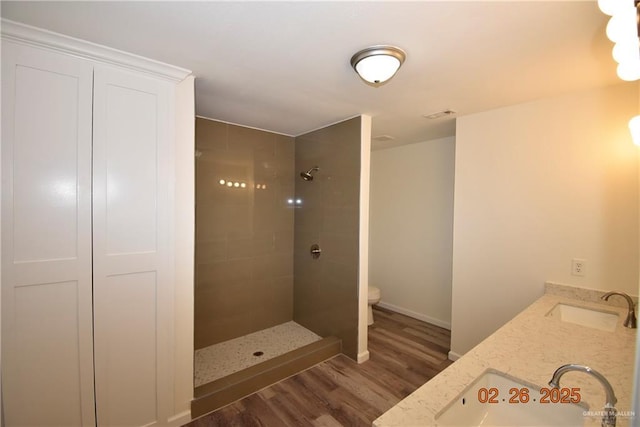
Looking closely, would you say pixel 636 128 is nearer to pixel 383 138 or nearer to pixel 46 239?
pixel 383 138

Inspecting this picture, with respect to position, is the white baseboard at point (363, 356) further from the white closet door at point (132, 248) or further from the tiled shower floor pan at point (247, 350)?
the white closet door at point (132, 248)

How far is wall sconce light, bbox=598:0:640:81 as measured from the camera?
2.73 feet

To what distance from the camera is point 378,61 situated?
1516mm

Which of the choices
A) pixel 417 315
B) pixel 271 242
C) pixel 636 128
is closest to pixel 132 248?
pixel 271 242

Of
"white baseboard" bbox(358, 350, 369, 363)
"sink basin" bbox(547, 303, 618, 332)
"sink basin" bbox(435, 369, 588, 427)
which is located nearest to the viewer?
"sink basin" bbox(435, 369, 588, 427)

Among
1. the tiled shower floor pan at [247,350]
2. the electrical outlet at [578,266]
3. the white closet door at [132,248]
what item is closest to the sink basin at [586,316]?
the electrical outlet at [578,266]

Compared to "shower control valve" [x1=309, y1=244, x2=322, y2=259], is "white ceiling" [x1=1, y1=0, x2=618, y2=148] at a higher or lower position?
higher

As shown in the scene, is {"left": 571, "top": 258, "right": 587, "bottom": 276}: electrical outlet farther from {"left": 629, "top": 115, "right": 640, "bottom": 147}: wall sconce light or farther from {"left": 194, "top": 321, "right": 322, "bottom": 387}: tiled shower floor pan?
{"left": 194, "top": 321, "right": 322, "bottom": 387}: tiled shower floor pan

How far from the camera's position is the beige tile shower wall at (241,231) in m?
2.87

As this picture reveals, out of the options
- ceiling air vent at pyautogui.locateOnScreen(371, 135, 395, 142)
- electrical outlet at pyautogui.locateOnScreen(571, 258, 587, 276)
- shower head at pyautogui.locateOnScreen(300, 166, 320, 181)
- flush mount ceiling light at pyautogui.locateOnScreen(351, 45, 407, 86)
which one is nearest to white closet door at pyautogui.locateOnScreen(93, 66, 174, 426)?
flush mount ceiling light at pyautogui.locateOnScreen(351, 45, 407, 86)

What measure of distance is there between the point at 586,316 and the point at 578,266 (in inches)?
14.0

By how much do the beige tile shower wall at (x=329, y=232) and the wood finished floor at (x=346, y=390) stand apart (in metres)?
0.32

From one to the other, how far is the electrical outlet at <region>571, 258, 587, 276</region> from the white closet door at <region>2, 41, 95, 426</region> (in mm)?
3190

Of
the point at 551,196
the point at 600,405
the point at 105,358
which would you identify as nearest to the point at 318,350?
the point at 105,358
